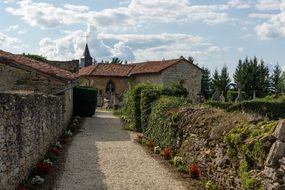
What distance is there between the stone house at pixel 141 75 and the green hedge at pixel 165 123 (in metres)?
26.9

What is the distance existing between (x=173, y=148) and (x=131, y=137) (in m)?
5.76

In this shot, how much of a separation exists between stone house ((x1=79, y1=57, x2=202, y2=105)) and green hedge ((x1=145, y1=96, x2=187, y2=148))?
2694 cm

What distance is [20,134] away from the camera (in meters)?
9.20

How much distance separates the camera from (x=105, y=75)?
177 ft

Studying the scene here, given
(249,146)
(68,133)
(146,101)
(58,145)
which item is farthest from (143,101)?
(249,146)

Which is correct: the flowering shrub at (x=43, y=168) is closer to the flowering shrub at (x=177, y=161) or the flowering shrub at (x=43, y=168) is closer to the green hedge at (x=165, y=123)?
the flowering shrub at (x=177, y=161)

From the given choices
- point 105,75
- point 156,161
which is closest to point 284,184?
point 156,161

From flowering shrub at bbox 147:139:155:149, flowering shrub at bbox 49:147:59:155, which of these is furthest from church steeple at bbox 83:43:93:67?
flowering shrub at bbox 49:147:59:155

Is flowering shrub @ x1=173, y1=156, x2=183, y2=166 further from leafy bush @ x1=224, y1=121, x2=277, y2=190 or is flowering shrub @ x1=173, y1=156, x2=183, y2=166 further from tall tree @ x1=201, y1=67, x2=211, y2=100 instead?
tall tree @ x1=201, y1=67, x2=211, y2=100

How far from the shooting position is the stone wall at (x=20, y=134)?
7.95 meters

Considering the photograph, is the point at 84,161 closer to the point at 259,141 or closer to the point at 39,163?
the point at 39,163

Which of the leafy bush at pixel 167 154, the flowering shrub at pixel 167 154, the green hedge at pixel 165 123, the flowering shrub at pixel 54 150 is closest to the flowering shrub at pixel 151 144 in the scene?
the green hedge at pixel 165 123

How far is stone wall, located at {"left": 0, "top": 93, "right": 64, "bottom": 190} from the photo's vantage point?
795 centimetres

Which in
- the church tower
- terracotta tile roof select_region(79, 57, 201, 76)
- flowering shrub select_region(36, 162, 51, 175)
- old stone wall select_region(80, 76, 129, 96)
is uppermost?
the church tower
